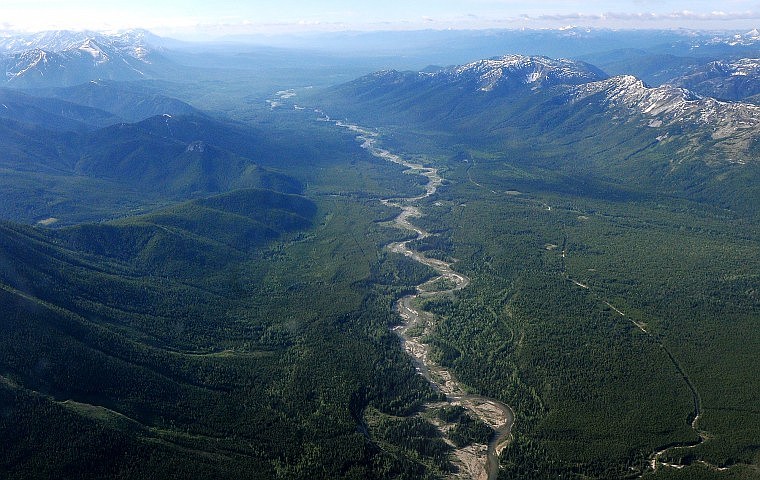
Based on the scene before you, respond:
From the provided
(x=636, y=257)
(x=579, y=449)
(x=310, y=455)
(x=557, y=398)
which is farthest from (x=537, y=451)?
(x=636, y=257)

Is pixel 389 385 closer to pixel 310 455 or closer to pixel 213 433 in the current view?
pixel 310 455

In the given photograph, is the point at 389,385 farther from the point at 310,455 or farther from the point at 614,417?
the point at 614,417

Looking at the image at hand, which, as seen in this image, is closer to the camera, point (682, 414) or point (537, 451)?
point (537, 451)

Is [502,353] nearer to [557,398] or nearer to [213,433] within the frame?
[557,398]

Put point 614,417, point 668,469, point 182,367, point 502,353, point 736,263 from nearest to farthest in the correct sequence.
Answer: point 668,469 → point 614,417 → point 182,367 → point 502,353 → point 736,263

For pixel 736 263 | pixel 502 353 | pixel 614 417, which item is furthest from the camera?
pixel 736 263

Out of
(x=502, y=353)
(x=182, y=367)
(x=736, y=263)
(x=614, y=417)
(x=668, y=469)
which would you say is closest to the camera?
(x=668, y=469)

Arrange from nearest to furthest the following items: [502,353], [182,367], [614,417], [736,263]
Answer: [614,417] < [182,367] < [502,353] < [736,263]

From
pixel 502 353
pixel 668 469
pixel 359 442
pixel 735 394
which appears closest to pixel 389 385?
pixel 359 442

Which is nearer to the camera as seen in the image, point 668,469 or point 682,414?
point 668,469
